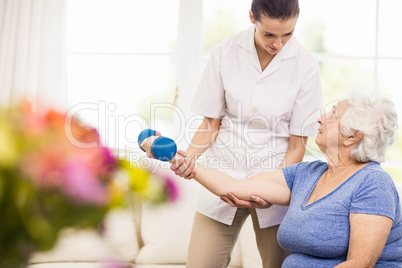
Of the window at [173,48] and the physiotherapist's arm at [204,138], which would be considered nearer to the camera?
the physiotherapist's arm at [204,138]

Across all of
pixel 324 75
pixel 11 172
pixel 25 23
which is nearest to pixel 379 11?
pixel 324 75

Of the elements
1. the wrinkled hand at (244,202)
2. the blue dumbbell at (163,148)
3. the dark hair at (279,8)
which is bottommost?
the wrinkled hand at (244,202)

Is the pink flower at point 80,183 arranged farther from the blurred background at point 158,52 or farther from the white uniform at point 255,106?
the blurred background at point 158,52

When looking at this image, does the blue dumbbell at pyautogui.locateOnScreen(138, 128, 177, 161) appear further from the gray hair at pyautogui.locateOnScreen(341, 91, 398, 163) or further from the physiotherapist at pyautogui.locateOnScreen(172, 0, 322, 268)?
the gray hair at pyautogui.locateOnScreen(341, 91, 398, 163)

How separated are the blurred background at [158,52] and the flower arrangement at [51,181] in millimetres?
2413

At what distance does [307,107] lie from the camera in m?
1.83

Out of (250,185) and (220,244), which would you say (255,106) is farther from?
(220,244)

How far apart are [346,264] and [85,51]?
235 cm

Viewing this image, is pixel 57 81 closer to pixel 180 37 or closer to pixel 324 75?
pixel 180 37

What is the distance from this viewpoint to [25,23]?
294 cm

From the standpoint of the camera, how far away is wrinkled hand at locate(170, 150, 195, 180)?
5.69 feet

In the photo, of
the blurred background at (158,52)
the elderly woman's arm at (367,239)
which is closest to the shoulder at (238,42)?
the elderly woman's arm at (367,239)

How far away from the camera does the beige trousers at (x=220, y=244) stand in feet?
5.97

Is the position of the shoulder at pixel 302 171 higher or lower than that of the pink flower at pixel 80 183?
lower
